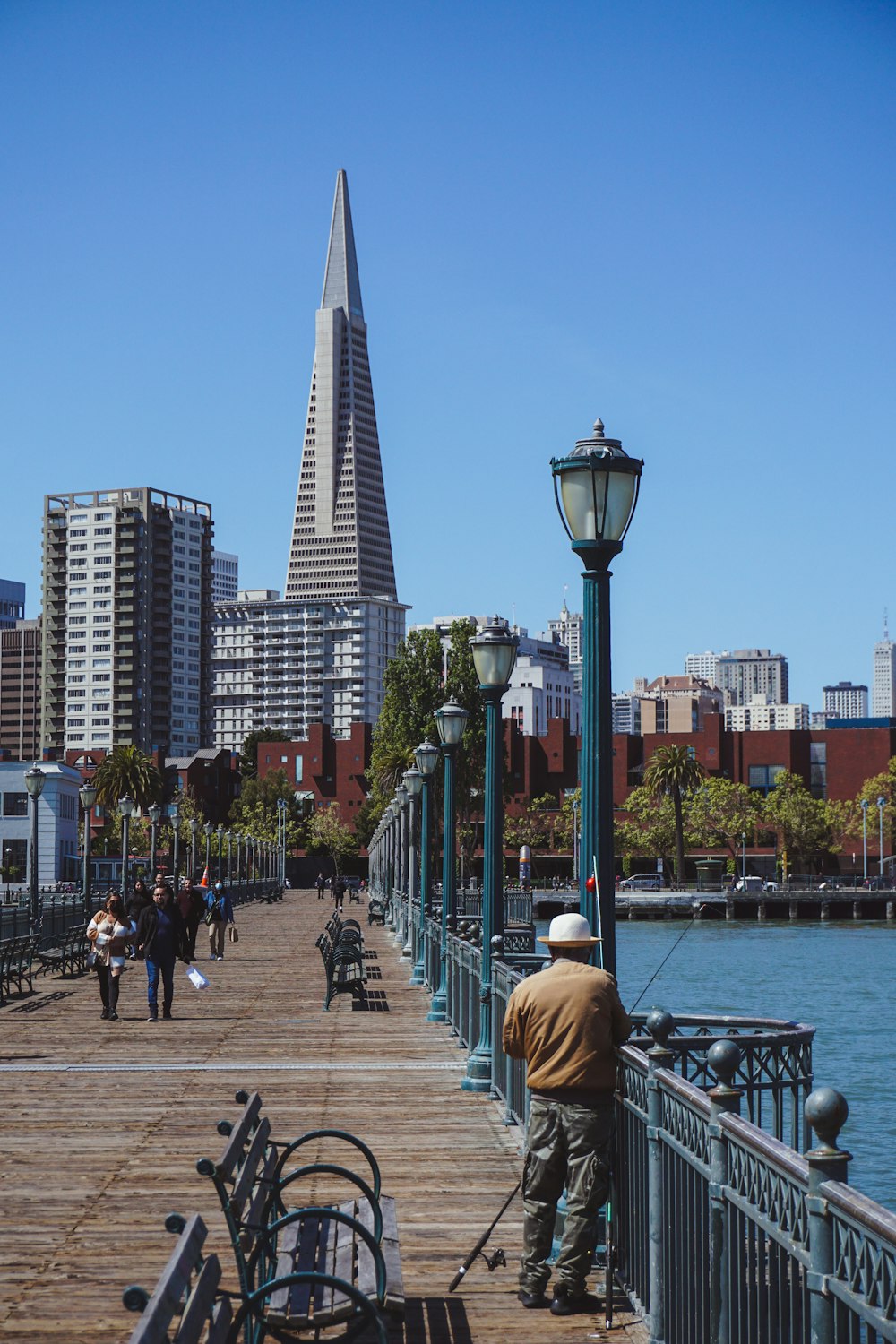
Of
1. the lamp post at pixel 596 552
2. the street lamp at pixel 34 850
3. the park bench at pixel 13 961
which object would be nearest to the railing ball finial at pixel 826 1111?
the lamp post at pixel 596 552

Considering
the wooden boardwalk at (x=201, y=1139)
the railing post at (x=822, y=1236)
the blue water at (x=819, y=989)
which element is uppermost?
the railing post at (x=822, y=1236)

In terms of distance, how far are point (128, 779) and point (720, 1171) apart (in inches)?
4780

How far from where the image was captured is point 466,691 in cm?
10725

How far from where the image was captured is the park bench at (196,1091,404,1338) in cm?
628

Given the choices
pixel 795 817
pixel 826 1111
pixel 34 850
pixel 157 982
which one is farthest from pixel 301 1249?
pixel 795 817

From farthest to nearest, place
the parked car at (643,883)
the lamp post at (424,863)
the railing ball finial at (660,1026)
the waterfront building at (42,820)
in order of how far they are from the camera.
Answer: the parked car at (643,883), the waterfront building at (42,820), the lamp post at (424,863), the railing ball finial at (660,1026)

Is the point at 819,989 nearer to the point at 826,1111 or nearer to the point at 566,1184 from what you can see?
the point at 566,1184

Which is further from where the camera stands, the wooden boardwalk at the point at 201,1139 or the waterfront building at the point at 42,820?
the waterfront building at the point at 42,820

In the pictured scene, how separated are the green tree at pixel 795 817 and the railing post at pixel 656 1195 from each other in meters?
119

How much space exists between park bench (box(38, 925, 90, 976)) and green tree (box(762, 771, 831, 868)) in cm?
9357

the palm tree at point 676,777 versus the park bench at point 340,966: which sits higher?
the palm tree at point 676,777

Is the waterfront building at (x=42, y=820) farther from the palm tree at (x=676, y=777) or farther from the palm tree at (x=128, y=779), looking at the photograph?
the palm tree at (x=676, y=777)

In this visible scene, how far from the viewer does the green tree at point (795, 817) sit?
409 ft

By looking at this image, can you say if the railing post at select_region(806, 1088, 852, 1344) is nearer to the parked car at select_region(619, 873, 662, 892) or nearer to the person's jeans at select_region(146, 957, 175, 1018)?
the person's jeans at select_region(146, 957, 175, 1018)
